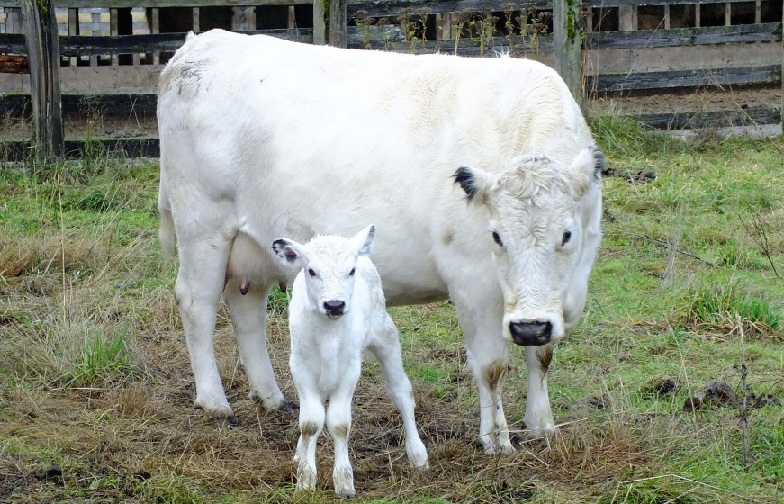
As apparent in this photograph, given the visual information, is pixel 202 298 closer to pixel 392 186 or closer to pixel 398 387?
pixel 392 186

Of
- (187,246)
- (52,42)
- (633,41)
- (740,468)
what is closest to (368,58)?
(187,246)

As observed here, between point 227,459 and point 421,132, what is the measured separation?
187 cm

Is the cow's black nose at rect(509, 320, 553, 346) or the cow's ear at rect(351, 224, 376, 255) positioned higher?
the cow's ear at rect(351, 224, 376, 255)

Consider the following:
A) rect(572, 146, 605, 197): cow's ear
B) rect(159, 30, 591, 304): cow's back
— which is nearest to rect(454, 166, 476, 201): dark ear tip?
rect(159, 30, 591, 304): cow's back

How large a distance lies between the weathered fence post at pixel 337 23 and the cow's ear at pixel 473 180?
7.26 m

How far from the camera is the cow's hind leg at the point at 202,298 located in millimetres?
6625

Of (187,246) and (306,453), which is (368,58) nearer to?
(187,246)

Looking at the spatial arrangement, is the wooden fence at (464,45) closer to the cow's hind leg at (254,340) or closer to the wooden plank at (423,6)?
the wooden plank at (423,6)

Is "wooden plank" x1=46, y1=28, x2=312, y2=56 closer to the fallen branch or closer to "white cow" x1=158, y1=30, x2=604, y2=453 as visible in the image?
the fallen branch

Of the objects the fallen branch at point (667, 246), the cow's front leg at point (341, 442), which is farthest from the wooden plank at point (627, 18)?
the cow's front leg at point (341, 442)

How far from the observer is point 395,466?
5.45m

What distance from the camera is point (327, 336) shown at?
5023 millimetres

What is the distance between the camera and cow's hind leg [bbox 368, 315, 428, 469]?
5.46 m

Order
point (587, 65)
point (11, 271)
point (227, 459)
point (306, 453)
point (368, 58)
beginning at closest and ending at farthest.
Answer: point (306, 453) → point (227, 459) → point (368, 58) → point (11, 271) → point (587, 65)
